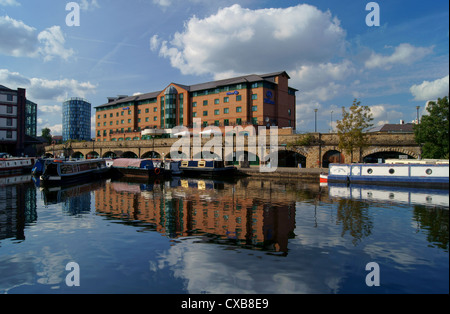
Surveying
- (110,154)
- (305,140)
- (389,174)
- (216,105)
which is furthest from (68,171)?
(110,154)

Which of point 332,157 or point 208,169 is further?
point 332,157

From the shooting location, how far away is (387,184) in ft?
95.7

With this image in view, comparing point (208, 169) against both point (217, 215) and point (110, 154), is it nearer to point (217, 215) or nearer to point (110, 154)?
point (217, 215)

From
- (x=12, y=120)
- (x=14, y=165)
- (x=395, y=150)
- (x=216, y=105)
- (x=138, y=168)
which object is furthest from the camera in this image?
(x=12, y=120)

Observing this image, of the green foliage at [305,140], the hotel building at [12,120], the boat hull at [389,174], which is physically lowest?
the boat hull at [389,174]

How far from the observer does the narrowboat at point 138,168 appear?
4128 cm

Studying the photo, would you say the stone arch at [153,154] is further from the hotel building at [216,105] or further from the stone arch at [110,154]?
the stone arch at [110,154]

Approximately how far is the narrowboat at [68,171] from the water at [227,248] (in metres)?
14.6

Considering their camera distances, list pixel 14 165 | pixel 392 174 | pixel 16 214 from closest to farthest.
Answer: pixel 16 214 < pixel 392 174 < pixel 14 165

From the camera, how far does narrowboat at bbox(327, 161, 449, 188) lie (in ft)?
82.6

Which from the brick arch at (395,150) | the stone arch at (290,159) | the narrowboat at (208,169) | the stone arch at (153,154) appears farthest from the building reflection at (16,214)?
the brick arch at (395,150)

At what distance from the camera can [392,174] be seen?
2894 cm

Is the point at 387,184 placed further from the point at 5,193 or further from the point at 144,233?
the point at 5,193

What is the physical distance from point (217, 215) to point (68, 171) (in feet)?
89.4
